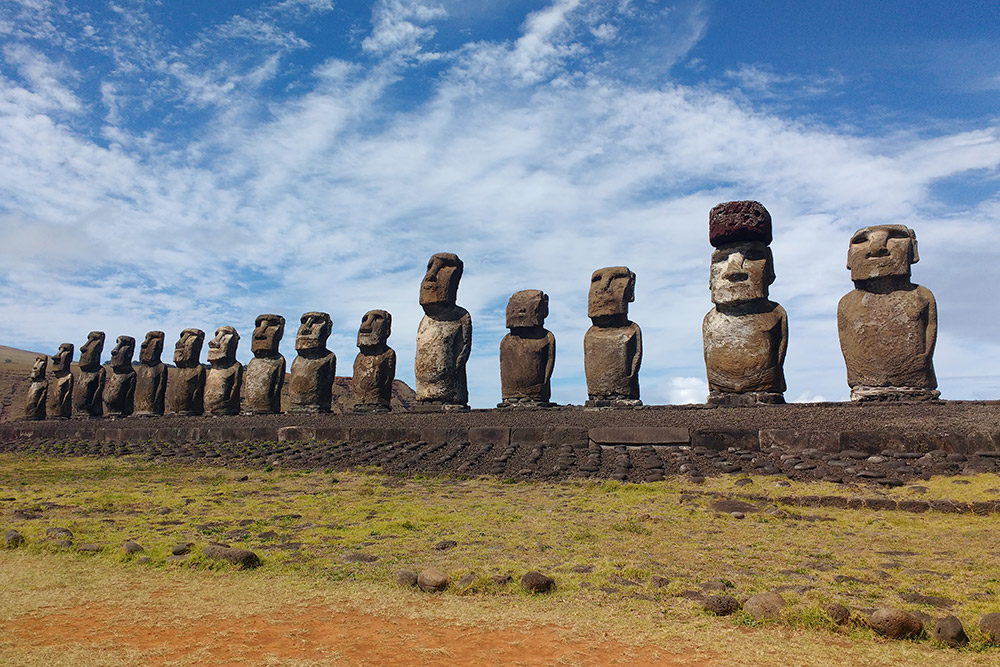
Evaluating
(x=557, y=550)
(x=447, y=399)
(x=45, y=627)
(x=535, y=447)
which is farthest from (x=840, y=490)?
(x=447, y=399)

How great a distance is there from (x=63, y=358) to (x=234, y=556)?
2351 centimetres

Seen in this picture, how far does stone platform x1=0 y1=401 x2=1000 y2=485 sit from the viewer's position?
28.8 feet

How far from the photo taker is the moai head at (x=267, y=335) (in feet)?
62.8

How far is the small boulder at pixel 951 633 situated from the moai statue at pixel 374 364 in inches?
540

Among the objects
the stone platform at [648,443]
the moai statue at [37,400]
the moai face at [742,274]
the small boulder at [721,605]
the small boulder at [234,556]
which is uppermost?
the moai face at [742,274]

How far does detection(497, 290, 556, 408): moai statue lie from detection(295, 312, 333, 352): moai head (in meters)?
5.34

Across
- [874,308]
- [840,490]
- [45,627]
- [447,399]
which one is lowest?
[45,627]

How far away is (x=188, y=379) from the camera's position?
2034 centimetres

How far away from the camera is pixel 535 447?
11.4 meters

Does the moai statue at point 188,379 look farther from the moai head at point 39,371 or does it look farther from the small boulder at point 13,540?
the small boulder at point 13,540

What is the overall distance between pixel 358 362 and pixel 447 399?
274 cm

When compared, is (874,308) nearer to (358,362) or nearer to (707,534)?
(707,534)

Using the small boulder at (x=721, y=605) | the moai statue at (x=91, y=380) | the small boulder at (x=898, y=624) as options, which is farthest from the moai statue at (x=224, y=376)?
the small boulder at (x=898, y=624)

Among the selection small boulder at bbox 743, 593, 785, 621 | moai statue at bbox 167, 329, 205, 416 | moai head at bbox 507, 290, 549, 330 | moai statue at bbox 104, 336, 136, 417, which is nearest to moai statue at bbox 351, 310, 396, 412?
moai head at bbox 507, 290, 549, 330
